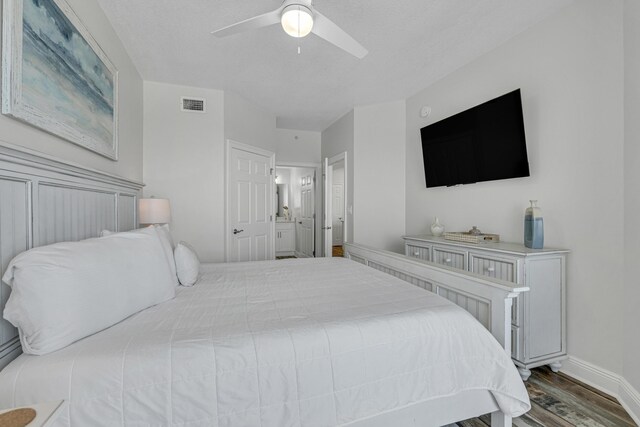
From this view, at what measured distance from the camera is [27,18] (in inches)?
49.0

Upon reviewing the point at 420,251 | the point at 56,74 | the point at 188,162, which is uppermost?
the point at 56,74

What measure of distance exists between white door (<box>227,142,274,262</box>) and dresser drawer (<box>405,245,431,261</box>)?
212 cm

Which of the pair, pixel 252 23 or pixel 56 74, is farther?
pixel 252 23

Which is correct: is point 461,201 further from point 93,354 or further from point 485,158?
point 93,354

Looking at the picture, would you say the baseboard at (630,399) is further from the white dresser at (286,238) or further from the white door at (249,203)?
the white dresser at (286,238)

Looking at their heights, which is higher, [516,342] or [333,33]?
[333,33]

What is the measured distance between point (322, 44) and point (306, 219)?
14.0 ft

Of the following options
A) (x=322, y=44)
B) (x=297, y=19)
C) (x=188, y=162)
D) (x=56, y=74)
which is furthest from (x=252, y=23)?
(x=188, y=162)

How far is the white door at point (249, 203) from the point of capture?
3684 millimetres

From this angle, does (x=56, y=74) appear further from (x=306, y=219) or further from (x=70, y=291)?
(x=306, y=219)

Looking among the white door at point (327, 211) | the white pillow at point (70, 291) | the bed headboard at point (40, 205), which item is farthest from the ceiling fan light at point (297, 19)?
the white door at point (327, 211)

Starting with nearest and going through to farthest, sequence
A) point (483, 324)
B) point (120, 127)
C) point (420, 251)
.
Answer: point (483, 324) → point (120, 127) → point (420, 251)

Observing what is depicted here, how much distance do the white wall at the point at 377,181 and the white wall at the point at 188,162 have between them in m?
1.86

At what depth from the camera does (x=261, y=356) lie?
104 cm
